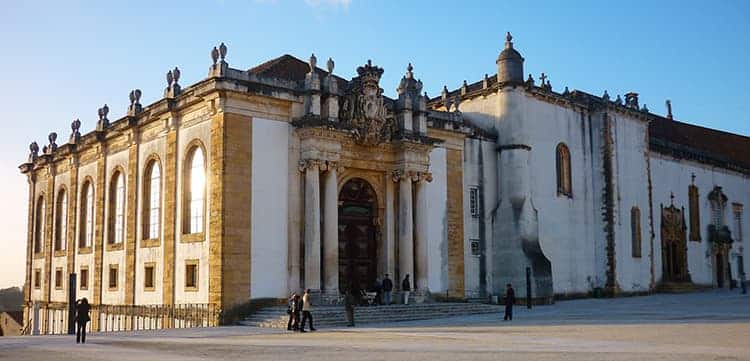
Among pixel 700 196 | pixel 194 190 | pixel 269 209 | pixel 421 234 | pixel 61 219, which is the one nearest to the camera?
pixel 269 209

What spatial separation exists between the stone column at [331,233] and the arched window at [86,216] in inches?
567

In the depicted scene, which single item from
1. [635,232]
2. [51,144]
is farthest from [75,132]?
[635,232]

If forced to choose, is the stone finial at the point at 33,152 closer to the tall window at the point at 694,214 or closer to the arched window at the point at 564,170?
the arched window at the point at 564,170

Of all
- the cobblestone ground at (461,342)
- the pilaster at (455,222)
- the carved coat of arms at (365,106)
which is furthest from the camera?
the pilaster at (455,222)

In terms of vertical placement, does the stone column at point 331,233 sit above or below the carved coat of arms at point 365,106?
below

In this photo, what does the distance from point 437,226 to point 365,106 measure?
21.8 feet

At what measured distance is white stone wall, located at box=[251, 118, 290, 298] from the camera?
28.4m

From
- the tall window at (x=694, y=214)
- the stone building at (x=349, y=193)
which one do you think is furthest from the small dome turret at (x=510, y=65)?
the tall window at (x=694, y=214)

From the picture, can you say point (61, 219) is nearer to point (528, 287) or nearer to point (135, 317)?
point (135, 317)

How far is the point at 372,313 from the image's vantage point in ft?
91.9

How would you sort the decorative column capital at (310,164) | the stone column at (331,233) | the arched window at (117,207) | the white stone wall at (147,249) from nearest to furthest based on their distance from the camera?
the decorative column capital at (310,164), the stone column at (331,233), the white stone wall at (147,249), the arched window at (117,207)

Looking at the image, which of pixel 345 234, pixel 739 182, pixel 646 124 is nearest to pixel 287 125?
pixel 345 234

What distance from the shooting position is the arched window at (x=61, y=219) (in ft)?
137

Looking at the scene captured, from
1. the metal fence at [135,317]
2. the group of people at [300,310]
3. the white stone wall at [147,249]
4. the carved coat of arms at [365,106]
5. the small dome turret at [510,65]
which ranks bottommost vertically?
the metal fence at [135,317]
